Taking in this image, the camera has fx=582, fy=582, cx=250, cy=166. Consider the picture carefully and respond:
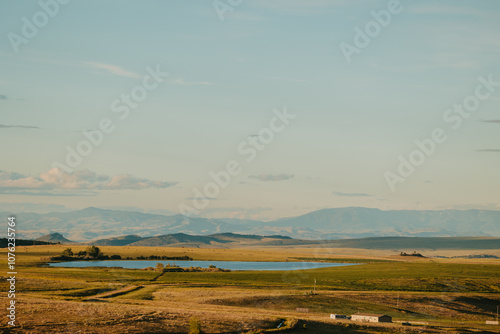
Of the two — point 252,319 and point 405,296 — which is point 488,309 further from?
point 252,319

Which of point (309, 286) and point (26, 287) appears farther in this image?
point (309, 286)

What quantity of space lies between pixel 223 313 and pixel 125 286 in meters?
44.0

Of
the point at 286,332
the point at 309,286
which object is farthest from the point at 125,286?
the point at 286,332

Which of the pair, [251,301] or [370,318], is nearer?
[370,318]

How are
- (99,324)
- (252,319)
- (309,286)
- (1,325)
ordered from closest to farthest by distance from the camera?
1. (1,325)
2. (99,324)
3. (252,319)
4. (309,286)

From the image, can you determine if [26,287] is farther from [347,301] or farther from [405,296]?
[405,296]

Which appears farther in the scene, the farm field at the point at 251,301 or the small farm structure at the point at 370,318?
the small farm structure at the point at 370,318

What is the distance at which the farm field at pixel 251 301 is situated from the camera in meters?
72.5

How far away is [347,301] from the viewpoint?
105 meters

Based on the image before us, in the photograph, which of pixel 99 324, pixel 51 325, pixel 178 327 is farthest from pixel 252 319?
pixel 51 325

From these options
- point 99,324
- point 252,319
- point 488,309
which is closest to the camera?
point 99,324

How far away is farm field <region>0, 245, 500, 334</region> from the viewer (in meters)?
72.5

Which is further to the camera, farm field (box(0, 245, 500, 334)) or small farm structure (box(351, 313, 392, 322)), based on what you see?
small farm structure (box(351, 313, 392, 322))

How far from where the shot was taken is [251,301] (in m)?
99.8
